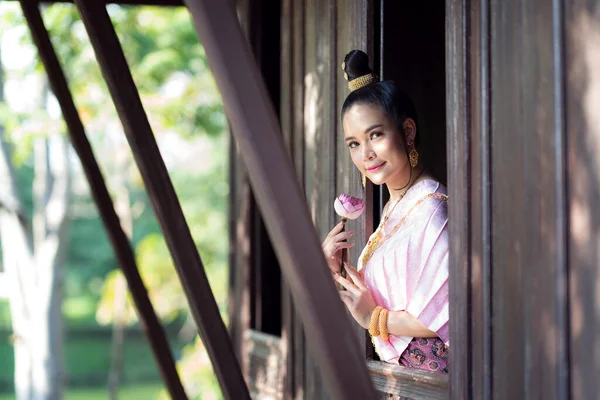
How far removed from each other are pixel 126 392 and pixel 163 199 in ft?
67.5

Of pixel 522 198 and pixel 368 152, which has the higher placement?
pixel 368 152

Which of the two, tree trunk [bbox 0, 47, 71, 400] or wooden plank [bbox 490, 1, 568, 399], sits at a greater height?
wooden plank [bbox 490, 1, 568, 399]

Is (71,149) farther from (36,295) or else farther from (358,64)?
(358,64)

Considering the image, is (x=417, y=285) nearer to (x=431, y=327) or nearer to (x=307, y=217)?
(x=431, y=327)

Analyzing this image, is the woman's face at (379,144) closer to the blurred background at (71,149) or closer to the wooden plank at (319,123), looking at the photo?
the wooden plank at (319,123)

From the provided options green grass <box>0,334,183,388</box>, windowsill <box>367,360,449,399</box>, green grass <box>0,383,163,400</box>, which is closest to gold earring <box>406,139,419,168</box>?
windowsill <box>367,360,449,399</box>

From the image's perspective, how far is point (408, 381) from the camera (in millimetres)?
3275

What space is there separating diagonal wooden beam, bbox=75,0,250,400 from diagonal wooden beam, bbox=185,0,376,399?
1.09 m

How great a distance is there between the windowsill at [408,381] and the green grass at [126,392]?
63.9 feet

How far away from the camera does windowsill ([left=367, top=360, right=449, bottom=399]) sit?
3131mm

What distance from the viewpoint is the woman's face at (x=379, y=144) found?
130 inches

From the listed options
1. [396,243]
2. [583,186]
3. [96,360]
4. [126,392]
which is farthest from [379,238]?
[96,360]

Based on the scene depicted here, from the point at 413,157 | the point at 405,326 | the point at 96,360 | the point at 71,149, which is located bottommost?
the point at 96,360

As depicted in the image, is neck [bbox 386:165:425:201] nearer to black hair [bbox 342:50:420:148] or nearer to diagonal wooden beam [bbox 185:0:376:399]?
black hair [bbox 342:50:420:148]
